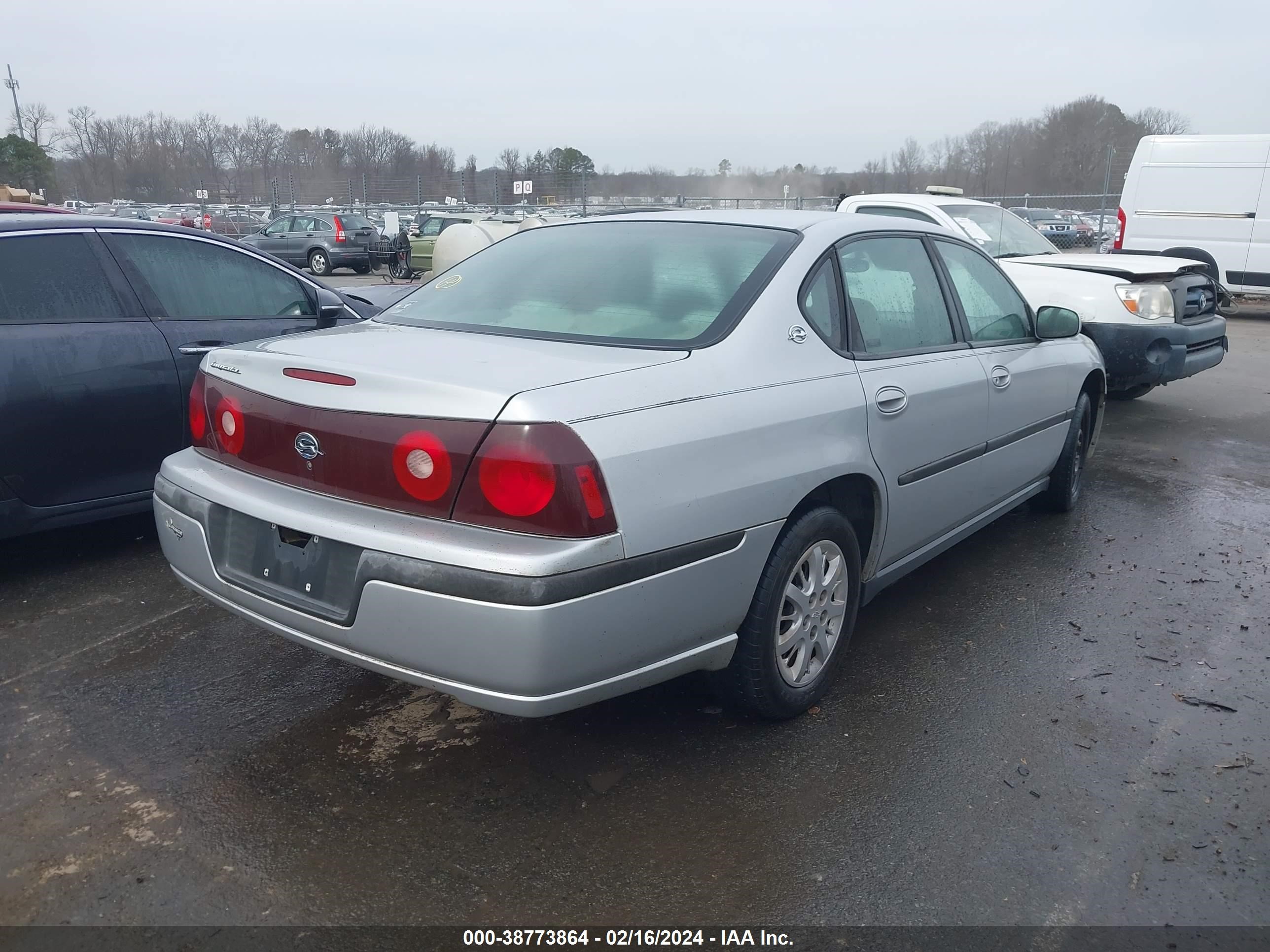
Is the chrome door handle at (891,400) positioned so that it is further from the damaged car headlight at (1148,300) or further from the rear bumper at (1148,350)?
the damaged car headlight at (1148,300)

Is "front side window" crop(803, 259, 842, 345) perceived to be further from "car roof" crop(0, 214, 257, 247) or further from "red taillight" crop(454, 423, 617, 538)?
"car roof" crop(0, 214, 257, 247)

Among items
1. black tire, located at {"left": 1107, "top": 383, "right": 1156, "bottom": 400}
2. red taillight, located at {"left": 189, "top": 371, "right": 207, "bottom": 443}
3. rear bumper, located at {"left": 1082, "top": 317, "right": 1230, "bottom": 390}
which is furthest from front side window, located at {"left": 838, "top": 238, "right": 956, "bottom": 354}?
black tire, located at {"left": 1107, "top": 383, "right": 1156, "bottom": 400}

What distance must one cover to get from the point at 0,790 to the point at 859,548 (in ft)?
8.68

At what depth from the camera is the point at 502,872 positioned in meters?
2.39

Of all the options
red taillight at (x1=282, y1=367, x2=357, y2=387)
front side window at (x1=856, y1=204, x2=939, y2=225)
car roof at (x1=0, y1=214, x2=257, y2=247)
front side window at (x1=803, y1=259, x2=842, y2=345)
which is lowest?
red taillight at (x1=282, y1=367, x2=357, y2=387)

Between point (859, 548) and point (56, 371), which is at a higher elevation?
point (56, 371)

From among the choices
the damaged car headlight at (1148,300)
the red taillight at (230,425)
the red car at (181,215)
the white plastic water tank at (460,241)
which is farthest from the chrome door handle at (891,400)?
the red car at (181,215)

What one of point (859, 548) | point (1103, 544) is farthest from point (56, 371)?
point (1103, 544)

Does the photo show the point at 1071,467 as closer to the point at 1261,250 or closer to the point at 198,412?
the point at 198,412

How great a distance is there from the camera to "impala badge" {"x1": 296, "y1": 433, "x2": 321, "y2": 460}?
2.59 m

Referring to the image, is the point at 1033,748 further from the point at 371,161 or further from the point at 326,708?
the point at 371,161

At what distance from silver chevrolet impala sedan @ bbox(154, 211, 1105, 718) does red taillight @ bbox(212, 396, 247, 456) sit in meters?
0.01

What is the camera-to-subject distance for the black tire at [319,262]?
2398cm

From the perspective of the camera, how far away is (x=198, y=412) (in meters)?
3.08
